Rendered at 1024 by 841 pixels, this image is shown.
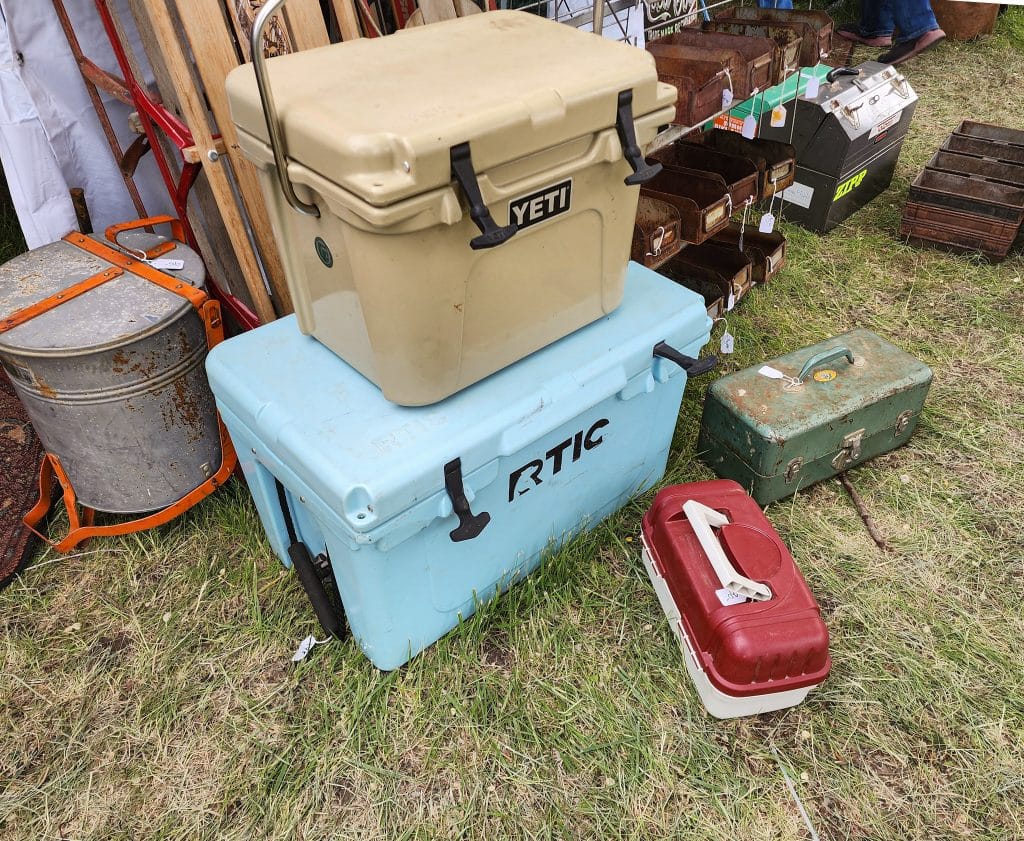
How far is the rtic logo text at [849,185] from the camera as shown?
Result: 393cm

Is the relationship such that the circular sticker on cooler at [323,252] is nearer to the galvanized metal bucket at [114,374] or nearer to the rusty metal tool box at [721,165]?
the galvanized metal bucket at [114,374]

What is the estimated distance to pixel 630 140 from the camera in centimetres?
165

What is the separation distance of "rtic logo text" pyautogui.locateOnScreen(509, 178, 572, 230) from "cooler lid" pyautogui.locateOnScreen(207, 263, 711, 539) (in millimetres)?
414

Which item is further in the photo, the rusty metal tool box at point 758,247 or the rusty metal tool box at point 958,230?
the rusty metal tool box at point 958,230

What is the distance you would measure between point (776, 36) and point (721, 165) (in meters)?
0.57

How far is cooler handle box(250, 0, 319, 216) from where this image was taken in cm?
133

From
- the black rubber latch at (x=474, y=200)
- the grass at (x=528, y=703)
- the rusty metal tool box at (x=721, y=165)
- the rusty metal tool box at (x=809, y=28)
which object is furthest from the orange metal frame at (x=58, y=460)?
the rusty metal tool box at (x=809, y=28)

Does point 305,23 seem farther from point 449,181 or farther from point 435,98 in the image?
point 449,181

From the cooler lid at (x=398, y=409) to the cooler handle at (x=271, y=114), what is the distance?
0.45m

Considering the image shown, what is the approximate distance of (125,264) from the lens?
233 centimetres

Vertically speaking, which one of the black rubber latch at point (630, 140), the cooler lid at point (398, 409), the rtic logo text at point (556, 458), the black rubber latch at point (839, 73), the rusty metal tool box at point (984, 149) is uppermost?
the black rubber latch at point (630, 140)

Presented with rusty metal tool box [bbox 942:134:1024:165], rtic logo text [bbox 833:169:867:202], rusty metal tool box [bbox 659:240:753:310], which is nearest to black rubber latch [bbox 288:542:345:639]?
rusty metal tool box [bbox 659:240:753:310]

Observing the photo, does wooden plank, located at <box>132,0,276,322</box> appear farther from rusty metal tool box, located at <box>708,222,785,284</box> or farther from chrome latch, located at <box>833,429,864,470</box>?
rusty metal tool box, located at <box>708,222,785,284</box>

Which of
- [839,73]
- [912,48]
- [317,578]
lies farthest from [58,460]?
[912,48]
